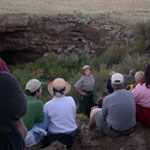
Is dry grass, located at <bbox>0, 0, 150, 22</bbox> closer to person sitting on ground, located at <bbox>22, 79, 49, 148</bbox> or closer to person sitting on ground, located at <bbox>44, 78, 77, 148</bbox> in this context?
person sitting on ground, located at <bbox>44, 78, 77, 148</bbox>

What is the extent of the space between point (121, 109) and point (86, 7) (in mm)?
17211

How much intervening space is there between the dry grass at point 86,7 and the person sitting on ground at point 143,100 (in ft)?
41.5

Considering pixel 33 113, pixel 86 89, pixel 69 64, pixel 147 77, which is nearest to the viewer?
pixel 33 113

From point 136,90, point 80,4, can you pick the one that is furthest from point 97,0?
point 136,90

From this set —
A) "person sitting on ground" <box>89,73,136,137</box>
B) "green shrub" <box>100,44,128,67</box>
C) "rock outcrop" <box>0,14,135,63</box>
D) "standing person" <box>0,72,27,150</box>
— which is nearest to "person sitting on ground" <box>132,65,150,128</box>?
"person sitting on ground" <box>89,73,136,137</box>

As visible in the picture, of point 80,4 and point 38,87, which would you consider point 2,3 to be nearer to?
point 80,4

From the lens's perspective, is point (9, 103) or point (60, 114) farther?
point (60, 114)

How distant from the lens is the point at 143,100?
7.30 meters

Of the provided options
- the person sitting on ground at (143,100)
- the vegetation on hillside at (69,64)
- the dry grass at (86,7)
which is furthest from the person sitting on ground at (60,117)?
the dry grass at (86,7)

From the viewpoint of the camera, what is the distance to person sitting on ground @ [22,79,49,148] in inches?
247

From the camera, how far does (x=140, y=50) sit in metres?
17.6

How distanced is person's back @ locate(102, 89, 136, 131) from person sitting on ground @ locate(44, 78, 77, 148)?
1.98 feet

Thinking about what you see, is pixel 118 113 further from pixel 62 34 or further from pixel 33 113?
pixel 62 34

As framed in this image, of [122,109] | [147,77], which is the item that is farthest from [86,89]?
[122,109]
